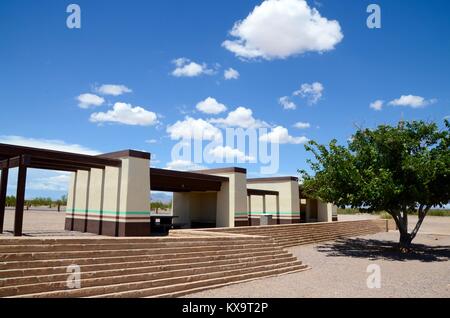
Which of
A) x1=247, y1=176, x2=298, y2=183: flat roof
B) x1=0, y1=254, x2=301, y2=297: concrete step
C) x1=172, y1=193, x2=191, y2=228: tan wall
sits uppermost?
x1=247, y1=176, x2=298, y2=183: flat roof

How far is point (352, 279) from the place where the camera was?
10.6m

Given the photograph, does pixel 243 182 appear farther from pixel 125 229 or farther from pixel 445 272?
pixel 445 272

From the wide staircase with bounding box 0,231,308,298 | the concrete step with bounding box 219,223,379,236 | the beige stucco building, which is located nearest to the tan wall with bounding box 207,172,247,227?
the beige stucco building

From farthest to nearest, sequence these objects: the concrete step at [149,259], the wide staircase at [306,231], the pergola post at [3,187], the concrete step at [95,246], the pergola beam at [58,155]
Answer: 1. the wide staircase at [306,231]
2. the pergola post at [3,187]
3. the pergola beam at [58,155]
4. the concrete step at [95,246]
5. the concrete step at [149,259]

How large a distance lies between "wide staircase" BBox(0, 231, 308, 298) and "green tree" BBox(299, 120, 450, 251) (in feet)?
19.2

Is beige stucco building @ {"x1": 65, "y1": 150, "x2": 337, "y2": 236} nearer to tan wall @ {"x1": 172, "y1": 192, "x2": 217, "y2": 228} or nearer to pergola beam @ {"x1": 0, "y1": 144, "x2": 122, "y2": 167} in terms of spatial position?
tan wall @ {"x1": 172, "y1": 192, "x2": 217, "y2": 228}

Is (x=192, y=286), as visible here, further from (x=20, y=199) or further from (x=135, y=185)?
(x=135, y=185)

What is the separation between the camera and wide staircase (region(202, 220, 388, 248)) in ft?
58.2

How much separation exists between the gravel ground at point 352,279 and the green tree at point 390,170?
2.37 metres

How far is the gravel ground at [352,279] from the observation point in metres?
8.84

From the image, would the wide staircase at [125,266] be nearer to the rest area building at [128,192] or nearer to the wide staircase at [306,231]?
the wide staircase at [306,231]

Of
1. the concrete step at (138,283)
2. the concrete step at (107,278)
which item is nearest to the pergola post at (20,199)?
the concrete step at (107,278)
